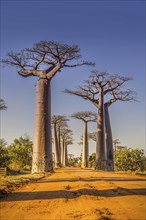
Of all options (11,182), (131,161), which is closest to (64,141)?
(131,161)

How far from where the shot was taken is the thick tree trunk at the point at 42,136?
11.7 meters

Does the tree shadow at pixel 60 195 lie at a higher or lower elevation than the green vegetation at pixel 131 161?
higher

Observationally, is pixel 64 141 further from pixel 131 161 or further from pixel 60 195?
pixel 60 195

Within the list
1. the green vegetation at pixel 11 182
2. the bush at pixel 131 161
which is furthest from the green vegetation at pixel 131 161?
the green vegetation at pixel 11 182

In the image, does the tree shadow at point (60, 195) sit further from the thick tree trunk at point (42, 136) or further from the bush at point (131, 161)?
the bush at point (131, 161)

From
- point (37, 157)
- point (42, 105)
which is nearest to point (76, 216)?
point (37, 157)

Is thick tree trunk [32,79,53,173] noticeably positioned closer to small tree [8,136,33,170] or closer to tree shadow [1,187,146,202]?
tree shadow [1,187,146,202]

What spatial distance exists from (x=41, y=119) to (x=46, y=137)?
848 mm

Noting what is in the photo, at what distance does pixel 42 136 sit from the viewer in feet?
38.6

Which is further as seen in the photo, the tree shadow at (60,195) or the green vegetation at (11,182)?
the green vegetation at (11,182)

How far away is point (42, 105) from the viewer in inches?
492

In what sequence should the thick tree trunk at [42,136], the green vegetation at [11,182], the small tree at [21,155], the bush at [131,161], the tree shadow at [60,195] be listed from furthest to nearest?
the bush at [131,161] < the small tree at [21,155] < the thick tree trunk at [42,136] < the green vegetation at [11,182] < the tree shadow at [60,195]

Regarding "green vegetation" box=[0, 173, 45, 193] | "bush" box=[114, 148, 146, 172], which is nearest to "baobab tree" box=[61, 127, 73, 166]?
"bush" box=[114, 148, 146, 172]

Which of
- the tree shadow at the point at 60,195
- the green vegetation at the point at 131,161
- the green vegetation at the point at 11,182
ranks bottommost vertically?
the green vegetation at the point at 131,161
